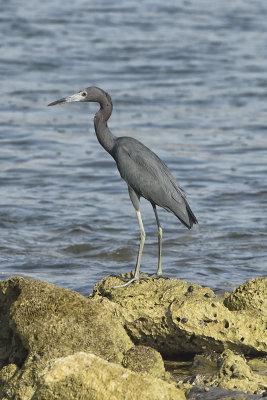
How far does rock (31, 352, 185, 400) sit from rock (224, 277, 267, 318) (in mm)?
1751

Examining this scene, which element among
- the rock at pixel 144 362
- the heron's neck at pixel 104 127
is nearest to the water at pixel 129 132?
the heron's neck at pixel 104 127

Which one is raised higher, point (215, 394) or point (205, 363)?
point (215, 394)

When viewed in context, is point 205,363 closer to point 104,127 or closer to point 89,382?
point 89,382

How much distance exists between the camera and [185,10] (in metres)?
25.5

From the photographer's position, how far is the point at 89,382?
14.0 ft

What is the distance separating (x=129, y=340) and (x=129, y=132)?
922cm

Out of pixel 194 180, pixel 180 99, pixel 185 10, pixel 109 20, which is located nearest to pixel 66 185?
pixel 194 180

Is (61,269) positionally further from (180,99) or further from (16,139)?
(180,99)

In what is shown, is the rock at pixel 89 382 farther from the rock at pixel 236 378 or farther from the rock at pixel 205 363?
the rock at pixel 205 363

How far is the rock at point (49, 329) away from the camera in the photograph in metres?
5.04

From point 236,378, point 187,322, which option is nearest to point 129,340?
point 187,322

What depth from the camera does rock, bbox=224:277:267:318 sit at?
597 centimetres

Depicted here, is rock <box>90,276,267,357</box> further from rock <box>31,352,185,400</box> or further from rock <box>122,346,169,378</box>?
rock <box>31,352,185,400</box>

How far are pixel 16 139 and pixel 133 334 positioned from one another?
9076 millimetres
